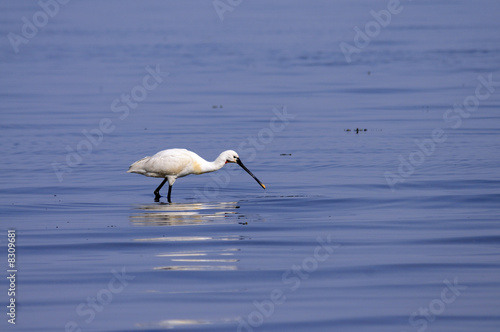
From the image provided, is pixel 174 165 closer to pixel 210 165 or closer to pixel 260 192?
pixel 210 165

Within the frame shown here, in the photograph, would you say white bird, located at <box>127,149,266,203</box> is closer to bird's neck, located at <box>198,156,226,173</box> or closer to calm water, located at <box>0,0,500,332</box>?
bird's neck, located at <box>198,156,226,173</box>

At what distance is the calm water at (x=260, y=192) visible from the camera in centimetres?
1095

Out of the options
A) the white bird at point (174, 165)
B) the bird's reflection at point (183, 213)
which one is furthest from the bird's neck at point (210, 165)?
the bird's reflection at point (183, 213)

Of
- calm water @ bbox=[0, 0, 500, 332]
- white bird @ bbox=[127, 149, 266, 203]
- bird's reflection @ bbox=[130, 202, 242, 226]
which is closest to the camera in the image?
calm water @ bbox=[0, 0, 500, 332]

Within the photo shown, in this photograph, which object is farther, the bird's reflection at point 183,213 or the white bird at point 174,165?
the white bird at point 174,165

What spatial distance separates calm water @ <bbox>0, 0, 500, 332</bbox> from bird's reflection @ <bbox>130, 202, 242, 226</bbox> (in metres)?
0.06

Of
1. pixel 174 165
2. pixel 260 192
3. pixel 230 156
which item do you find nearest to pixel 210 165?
pixel 230 156

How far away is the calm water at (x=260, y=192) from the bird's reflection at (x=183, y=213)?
0.06m

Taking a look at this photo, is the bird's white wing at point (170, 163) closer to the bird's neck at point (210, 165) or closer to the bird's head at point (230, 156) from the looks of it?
the bird's neck at point (210, 165)

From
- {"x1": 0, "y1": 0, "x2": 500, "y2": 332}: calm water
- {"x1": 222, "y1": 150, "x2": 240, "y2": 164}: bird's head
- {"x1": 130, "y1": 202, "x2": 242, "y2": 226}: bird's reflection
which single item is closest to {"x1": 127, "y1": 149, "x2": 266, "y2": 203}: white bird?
{"x1": 222, "y1": 150, "x2": 240, "y2": 164}: bird's head

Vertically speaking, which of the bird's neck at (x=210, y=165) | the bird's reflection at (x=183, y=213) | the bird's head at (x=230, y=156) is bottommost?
the bird's reflection at (x=183, y=213)

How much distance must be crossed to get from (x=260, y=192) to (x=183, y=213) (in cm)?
229

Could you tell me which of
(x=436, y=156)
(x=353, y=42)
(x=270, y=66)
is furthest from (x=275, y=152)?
(x=353, y=42)

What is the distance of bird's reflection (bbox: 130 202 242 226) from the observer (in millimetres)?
15805
